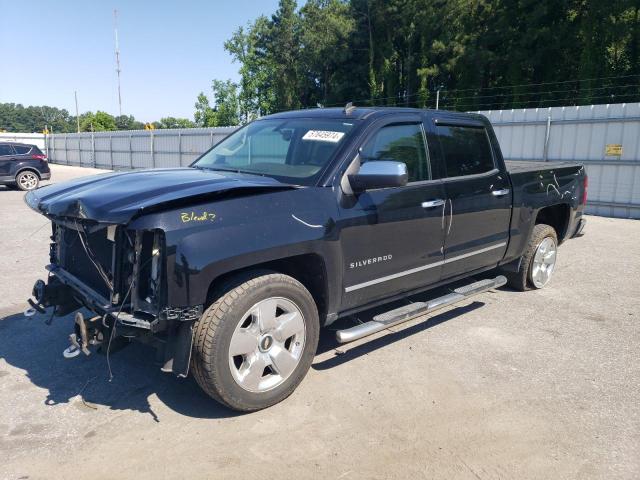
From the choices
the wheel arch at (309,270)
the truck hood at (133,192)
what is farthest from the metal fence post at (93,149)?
the wheel arch at (309,270)

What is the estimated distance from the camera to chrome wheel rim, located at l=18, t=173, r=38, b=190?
17.5 meters

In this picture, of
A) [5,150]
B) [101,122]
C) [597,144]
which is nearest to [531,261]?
[597,144]

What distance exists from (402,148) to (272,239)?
1579mm

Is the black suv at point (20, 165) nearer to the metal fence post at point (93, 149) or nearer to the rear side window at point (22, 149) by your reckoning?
the rear side window at point (22, 149)

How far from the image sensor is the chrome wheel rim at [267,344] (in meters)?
3.17

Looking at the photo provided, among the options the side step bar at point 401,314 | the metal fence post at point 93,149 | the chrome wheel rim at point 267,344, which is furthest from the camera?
the metal fence post at point 93,149

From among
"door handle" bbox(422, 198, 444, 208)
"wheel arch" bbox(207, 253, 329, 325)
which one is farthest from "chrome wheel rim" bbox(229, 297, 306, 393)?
"door handle" bbox(422, 198, 444, 208)

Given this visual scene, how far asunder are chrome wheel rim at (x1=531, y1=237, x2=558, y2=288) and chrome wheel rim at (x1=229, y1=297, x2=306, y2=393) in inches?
143

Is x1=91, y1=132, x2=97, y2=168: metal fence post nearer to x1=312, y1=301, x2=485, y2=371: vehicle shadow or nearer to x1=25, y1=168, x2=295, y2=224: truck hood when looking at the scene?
x1=25, y1=168, x2=295, y2=224: truck hood

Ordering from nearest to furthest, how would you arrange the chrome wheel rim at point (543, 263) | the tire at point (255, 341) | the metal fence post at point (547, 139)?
the tire at point (255, 341)
the chrome wheel rim at point (543, 263)
the metal fence post at point (547, 139)

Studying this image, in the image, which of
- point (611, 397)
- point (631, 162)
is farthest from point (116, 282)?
point (631, 162)

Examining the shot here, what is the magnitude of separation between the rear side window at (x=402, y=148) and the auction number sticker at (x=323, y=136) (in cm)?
21

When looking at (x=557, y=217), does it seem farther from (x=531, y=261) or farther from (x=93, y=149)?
(x=93, y=149)

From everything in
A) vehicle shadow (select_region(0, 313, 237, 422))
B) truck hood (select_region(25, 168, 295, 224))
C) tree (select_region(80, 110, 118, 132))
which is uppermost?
tree (select_region(80, 110, 118, 132))
